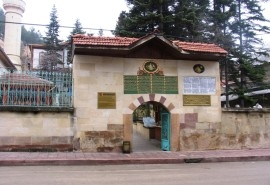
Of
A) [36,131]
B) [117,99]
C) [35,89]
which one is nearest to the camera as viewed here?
[36,131]

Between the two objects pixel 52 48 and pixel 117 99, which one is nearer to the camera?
pixel 117 99

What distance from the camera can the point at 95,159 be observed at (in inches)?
461

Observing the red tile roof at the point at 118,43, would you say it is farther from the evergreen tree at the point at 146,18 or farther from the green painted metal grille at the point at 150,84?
the evergreen tree at the point at 146,18

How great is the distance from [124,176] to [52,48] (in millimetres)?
34004

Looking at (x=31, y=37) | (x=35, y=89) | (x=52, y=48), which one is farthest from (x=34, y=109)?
(x=31, y=37)

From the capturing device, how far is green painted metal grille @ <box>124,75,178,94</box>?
14234 millimetres

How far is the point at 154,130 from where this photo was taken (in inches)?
790

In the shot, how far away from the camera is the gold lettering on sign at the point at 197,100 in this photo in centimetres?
1472

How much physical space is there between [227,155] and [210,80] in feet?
11.6

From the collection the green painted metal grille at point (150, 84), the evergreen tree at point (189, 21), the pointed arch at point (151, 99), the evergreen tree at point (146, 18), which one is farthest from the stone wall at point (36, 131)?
the evergreen tree at point (189, 21)

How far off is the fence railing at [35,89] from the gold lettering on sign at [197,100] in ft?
16.8

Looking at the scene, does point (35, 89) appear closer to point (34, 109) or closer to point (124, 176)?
point (34, 109)

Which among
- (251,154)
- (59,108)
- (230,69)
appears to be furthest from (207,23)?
(59,108)

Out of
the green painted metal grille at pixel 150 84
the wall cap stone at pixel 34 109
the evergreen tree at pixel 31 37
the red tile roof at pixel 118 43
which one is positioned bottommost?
the wall cap stone at pixel 34 109
